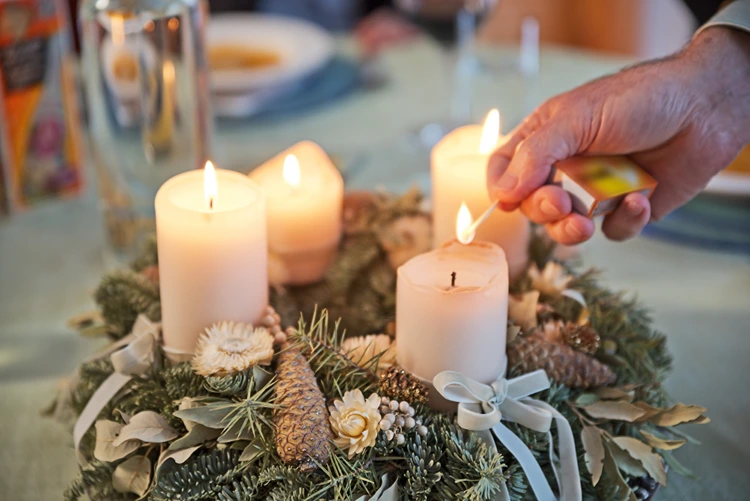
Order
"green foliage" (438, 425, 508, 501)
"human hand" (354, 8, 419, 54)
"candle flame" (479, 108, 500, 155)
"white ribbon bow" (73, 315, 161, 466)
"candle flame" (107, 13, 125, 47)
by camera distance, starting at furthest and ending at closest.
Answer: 1. "human hand" (354, 8, 419, 54)
2. "candle flame" (107, 13, 125, 47)
3. "candle flame" (479, 108, 500, 155)
4. "white ribbon bow" (73, 315, 161, 466)
5. "green foliage" (438, 425, 508, 501)

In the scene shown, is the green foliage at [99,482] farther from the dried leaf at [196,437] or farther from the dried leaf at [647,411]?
the dried leaf at [647,411]

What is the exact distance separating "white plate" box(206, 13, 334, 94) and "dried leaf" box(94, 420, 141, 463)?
27.7 inches

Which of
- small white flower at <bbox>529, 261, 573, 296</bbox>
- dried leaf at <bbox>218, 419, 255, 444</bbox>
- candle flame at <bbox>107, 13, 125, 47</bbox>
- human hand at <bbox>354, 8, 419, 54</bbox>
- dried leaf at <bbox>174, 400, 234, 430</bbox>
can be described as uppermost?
candle flame at <bbox>107, 13, 125, 47</bbox>

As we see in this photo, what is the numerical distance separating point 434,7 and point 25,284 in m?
0.68

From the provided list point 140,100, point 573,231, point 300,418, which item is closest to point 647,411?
point 573,231

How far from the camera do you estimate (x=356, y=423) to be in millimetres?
553

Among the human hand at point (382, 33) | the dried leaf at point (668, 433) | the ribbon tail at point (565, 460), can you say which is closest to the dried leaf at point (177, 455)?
the ribbon tail at point (565, 460)

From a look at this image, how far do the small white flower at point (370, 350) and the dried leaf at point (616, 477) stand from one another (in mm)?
167

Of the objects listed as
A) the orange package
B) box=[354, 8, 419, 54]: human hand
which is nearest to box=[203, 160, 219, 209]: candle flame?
the orange package

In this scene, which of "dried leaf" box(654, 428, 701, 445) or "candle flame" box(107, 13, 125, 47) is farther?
"candle flame" box(107, 13, 125, 47)

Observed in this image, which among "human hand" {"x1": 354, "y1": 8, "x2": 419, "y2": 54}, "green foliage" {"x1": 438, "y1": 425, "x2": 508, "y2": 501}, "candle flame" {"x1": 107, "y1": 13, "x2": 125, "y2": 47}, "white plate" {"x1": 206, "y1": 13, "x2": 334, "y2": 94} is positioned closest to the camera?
"green foliage" {"x1": 438, "y1": 425, "x2": 508, "y2": 501}

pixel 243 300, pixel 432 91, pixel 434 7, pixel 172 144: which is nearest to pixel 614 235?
pixel 243 300

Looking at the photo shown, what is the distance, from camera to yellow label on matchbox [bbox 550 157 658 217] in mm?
658

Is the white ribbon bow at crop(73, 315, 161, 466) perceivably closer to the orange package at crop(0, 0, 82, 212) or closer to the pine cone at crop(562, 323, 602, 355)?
the pine cone at crop(562, 323, 602, 355)
